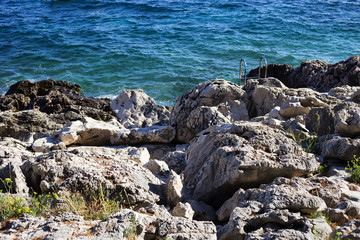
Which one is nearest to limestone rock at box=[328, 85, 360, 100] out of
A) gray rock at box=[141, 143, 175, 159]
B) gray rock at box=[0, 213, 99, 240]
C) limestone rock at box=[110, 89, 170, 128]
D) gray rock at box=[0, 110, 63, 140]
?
gray rock at box=[141, 143, 175, 159]

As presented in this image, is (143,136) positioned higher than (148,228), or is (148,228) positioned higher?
(148,228)

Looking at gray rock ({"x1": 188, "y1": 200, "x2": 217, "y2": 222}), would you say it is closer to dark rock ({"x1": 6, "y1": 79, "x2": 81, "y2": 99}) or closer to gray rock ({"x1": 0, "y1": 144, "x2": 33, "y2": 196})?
gray rock ({"x1": 0, "y1": 144, "x2": 33, "y2": 196})

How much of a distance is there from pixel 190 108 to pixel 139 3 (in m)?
28.9

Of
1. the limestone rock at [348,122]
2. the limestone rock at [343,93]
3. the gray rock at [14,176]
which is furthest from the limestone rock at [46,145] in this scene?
the limestone rock at [343,93]

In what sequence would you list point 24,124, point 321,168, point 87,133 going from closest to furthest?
point 321,168 < point 87,133 < point 24,124

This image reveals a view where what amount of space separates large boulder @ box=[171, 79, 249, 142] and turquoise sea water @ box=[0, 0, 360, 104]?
811 centimetres

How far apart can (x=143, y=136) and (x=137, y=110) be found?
3.27 m

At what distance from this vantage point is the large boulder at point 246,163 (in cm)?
496

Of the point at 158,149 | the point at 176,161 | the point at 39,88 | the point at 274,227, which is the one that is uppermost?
the point at 274,227

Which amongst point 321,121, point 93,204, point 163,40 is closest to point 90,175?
point 93,204

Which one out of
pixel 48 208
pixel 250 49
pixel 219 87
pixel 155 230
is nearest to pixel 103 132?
pixel 219 87

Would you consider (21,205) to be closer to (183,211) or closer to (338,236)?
(183,211)

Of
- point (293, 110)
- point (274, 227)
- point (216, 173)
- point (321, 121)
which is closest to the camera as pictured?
point (274, 227)

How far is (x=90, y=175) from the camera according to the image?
15.9 ft
